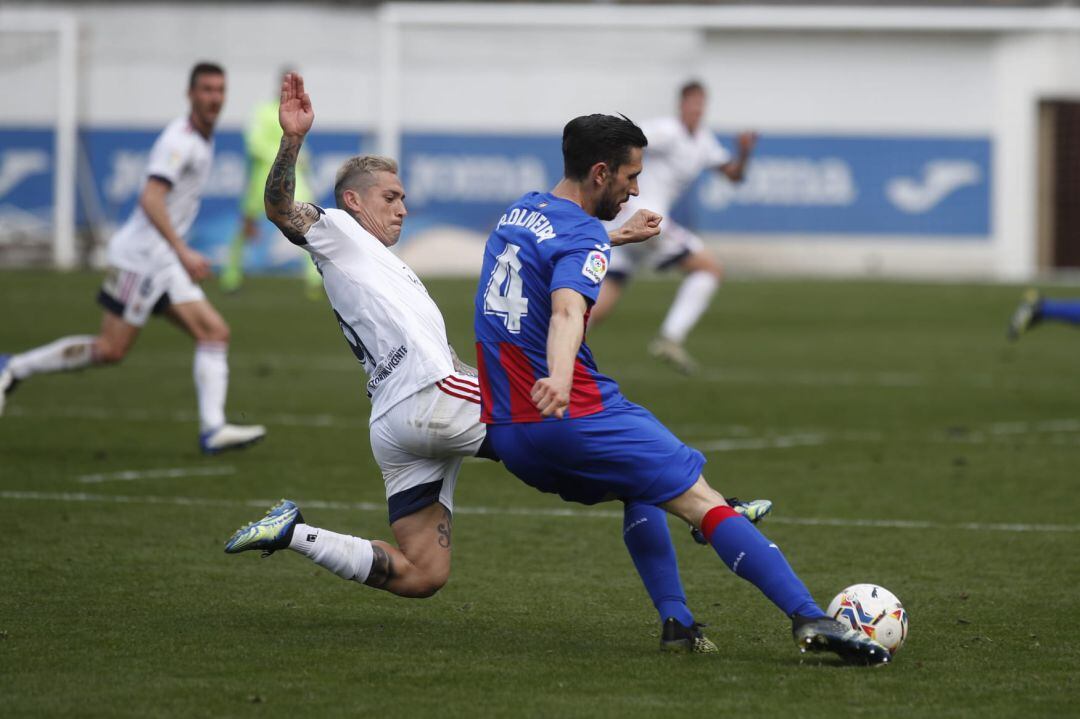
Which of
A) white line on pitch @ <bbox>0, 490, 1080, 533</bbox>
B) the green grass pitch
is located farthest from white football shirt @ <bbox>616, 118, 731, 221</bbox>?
white line on pitch @ <bbox>0, 490, 1080, 533</bbox>

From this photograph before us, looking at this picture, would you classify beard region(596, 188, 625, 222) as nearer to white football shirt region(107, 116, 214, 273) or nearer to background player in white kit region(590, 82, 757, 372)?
white football shirt region(107, 116, 214, 273)

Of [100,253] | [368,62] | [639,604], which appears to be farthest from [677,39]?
[639,604]

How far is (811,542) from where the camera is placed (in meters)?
8.17

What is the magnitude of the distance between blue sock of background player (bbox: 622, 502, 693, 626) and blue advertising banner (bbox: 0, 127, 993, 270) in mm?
22842

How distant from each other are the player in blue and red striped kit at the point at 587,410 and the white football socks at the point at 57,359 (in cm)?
560

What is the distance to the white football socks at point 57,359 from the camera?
10.9 meters

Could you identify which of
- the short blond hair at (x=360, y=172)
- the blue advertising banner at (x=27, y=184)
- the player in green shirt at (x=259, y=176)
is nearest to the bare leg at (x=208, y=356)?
the short blond hair at (x=360, y=172)

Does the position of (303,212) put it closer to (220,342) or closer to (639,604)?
(639,604)

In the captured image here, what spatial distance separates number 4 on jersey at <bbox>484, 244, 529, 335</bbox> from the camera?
5773 mm

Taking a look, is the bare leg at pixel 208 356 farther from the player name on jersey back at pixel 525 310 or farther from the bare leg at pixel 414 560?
the player name on jersey back at pixel 525 310

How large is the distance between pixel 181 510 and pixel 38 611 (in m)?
2.50

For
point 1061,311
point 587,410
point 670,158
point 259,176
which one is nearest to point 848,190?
point 259,176

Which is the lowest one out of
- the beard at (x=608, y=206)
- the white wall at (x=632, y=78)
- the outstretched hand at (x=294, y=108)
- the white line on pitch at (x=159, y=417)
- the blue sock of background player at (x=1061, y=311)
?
the white line on pitch at (x=159, y=417)

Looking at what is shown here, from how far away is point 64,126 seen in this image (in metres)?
29.8
